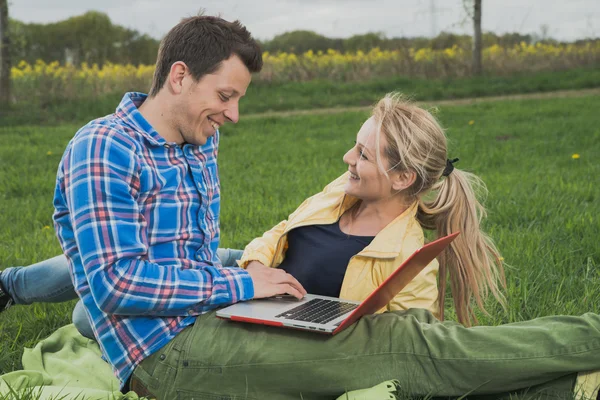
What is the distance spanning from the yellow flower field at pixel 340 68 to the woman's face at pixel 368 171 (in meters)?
9.82

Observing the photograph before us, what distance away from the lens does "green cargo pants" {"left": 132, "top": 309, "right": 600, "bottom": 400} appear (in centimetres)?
235

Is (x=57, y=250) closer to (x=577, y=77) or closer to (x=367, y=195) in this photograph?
(x=367, y=195)

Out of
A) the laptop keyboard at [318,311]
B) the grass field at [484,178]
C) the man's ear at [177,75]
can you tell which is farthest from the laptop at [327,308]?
the grass field at [484,178]

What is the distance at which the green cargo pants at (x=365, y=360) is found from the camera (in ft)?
7.70

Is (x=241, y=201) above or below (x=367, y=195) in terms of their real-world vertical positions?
below

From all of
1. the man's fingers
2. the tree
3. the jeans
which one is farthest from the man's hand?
the tree

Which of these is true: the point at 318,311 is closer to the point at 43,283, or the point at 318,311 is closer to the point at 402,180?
the point at 402,180

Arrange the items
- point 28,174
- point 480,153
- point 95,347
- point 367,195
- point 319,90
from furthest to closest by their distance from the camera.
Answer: point 319,90, point 480,153, point 28,174, point 95,347, point 367,195

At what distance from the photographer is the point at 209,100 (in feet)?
8.20

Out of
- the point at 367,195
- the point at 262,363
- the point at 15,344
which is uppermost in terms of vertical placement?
the point at 367,195

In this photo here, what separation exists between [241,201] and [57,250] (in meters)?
1.60

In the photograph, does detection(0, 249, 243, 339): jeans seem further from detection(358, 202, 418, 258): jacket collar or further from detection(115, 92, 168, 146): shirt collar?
detection(358, 202, 418, 258): jacket collar

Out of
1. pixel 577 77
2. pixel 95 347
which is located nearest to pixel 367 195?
pixel 95 347

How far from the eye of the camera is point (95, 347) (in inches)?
123
